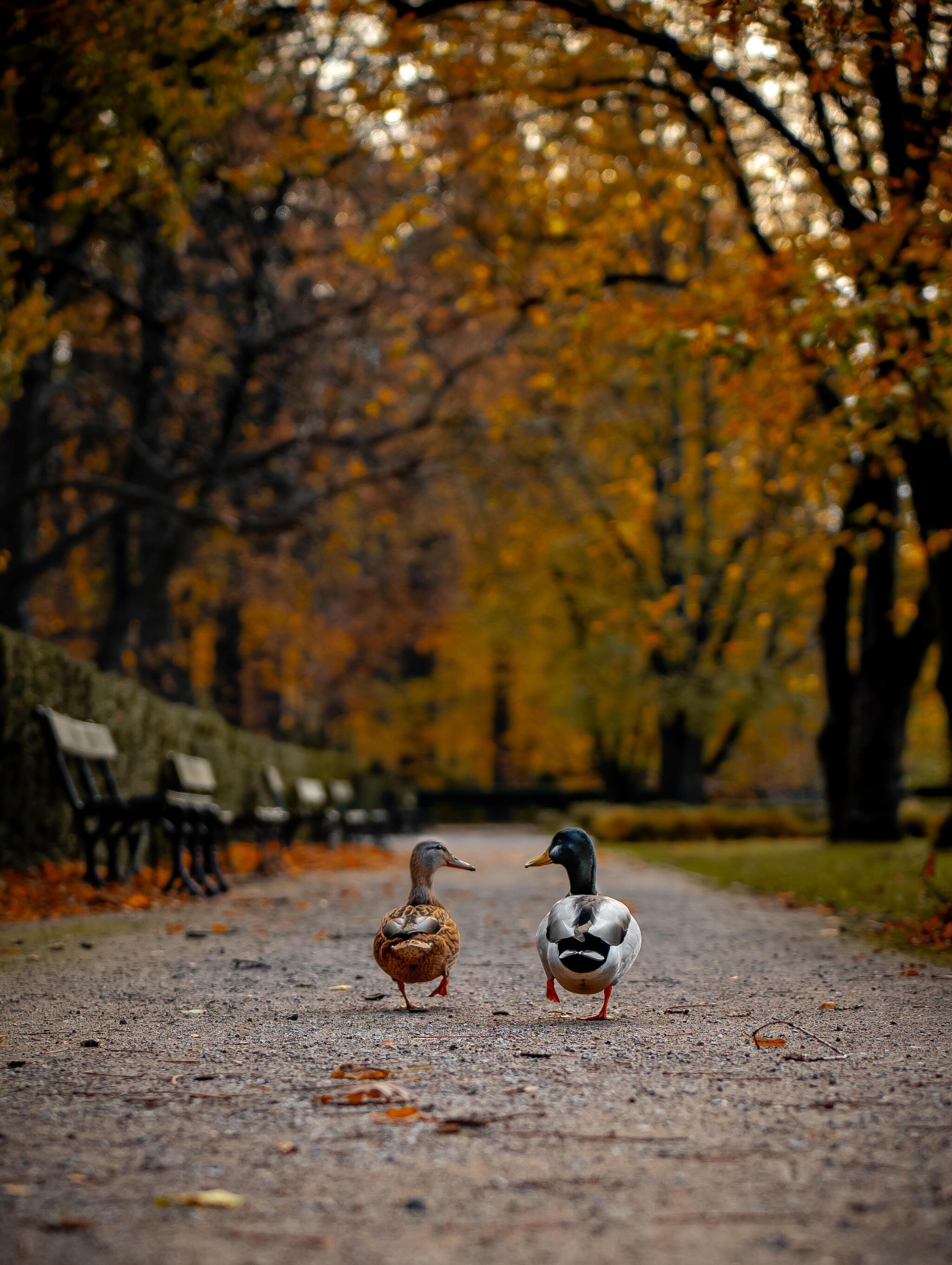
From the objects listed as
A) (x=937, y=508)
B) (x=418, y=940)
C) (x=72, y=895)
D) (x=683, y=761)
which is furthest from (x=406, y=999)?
(x=683, y=761)

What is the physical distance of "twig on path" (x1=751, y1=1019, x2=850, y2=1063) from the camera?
13.2 ft

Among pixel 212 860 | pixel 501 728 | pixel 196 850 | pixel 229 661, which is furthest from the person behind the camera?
pixel 501 728

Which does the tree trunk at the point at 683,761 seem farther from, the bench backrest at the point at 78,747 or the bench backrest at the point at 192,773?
the bench backrest at the point at 78,747

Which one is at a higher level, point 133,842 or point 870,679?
point 870,679

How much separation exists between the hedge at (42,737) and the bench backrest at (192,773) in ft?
1.18

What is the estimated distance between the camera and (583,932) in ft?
15.0

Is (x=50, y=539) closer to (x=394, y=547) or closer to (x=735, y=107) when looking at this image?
(x=394, y=547)

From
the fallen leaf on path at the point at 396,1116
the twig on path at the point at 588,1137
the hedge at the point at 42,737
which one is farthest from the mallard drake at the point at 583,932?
the hedge at the point at 42,737

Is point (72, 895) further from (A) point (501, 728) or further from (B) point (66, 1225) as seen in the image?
(A) point (501, 728)

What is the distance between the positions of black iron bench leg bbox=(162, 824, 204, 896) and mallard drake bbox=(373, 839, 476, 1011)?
5146mm

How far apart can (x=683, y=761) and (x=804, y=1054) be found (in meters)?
22.4

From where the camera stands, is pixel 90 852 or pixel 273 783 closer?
pixel 90 852

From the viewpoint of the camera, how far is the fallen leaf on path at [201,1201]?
2596mm

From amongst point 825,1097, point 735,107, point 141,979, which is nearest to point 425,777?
point 735,107
